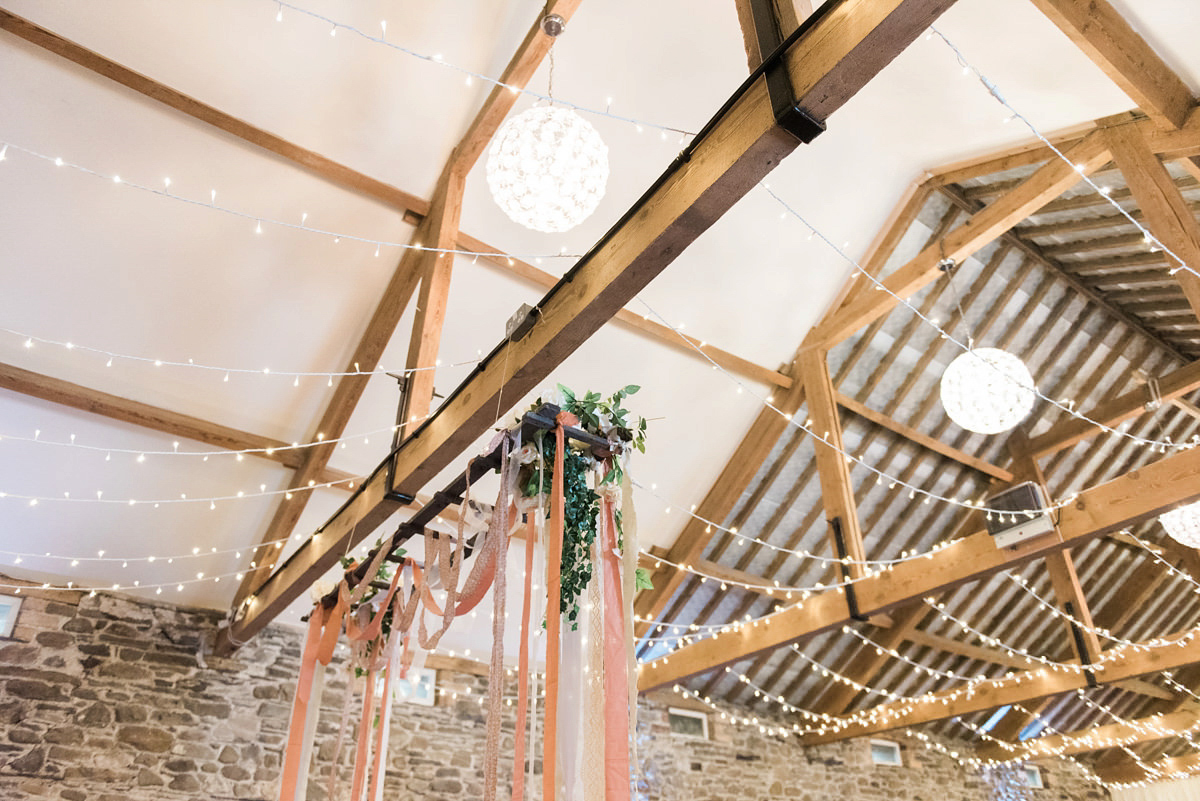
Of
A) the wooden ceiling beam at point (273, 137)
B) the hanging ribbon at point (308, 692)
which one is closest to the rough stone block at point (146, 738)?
the hanging ribbon at point (308, 692)

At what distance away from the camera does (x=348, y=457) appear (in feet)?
18.0

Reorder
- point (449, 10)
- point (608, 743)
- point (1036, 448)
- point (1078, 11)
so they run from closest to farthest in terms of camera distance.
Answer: point (608, 743) → point (1078, 11) → point (449, 10) → point (1036, 448)

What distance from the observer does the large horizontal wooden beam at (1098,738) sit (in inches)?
362

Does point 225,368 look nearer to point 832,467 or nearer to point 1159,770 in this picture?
point 832,467

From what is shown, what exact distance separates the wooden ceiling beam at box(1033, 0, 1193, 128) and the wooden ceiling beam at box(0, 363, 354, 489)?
4.22 m

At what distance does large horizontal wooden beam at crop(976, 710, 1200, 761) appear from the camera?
362 inches

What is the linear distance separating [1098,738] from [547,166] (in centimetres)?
1014

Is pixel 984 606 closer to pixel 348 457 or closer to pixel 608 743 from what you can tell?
pixel 348 457

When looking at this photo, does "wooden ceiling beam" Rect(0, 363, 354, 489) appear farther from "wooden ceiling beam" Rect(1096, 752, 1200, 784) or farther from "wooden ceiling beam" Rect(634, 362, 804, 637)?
"wooden ceiling beam" Rect(1096, 752, 1200, 784)

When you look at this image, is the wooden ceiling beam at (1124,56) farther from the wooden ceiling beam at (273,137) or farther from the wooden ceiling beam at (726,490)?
the wooden ceiling beam at (726,490)

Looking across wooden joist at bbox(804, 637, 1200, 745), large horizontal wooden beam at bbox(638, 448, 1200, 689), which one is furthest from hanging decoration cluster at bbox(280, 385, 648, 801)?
wooden joist at bbox(804, 637, 1200, 745)

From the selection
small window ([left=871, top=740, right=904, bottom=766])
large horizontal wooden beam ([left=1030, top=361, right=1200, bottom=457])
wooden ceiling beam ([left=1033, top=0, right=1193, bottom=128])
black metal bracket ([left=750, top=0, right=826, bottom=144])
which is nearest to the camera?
black metal bracket ([left=750, top=0, right=826, bottom=144])

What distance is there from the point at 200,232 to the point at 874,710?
745cm

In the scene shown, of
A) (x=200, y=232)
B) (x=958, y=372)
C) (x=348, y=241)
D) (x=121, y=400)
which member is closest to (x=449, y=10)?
(x=348, y=241)
